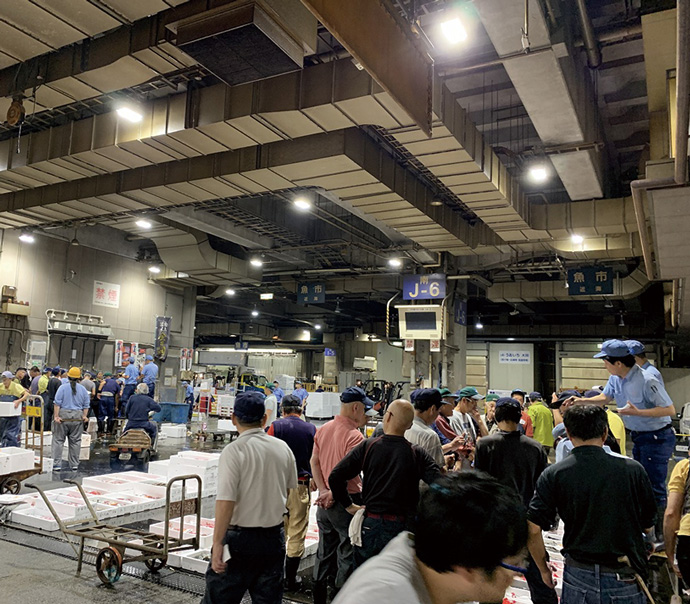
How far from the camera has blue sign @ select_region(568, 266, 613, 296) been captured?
47.8 ft

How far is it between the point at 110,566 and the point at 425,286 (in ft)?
36.8

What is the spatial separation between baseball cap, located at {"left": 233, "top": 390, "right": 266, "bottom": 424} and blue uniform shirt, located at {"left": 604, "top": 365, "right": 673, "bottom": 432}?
2849 millimetres

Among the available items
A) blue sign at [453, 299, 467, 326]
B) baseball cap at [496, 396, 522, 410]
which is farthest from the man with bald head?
blue sign at [453, 299, 467, 326]

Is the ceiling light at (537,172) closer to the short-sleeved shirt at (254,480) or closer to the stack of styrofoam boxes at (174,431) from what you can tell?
the short-sleeved shirt at (254,480)

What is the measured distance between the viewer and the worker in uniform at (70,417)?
9.98 meters

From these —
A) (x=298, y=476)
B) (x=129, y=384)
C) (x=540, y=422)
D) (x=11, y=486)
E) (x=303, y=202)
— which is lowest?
(x=11, y=486)

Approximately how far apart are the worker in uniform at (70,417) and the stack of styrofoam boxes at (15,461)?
2005mm

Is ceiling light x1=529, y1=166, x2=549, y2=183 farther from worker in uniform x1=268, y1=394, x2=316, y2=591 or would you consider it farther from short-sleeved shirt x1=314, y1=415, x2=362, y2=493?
short-sleeved shirt x1=314, y1=415, x2=362, y2=493

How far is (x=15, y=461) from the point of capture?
7621 millimetres

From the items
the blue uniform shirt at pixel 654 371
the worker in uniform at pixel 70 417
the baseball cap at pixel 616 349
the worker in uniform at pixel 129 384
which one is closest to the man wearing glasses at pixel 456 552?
the baseball cap at pixel 616 349

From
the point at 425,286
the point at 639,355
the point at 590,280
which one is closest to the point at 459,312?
the point at 425,286

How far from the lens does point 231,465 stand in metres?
3.32

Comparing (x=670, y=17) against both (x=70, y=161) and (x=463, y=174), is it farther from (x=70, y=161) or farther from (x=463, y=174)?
(x=70, y=161)

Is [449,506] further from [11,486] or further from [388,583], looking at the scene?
[11,486]
